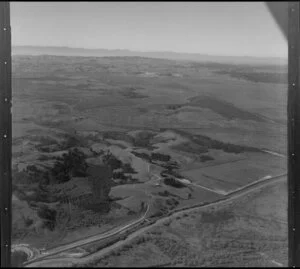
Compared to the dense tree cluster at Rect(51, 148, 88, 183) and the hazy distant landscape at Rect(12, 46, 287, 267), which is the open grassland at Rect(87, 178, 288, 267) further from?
the dense tree cluster at Rect(51, 148, 88, 183)

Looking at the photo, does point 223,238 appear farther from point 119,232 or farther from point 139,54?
point 139,54

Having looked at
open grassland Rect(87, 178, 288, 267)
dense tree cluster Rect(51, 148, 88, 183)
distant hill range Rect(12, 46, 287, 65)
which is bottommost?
open grassland Rect(87, 178, 288, 267)

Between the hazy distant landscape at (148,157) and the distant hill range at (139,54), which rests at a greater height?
the distant hill range at (139,54)

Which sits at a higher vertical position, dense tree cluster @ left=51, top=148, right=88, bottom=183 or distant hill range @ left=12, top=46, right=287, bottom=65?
distant hill range @ left=12, top=46, right=287, bottom=65

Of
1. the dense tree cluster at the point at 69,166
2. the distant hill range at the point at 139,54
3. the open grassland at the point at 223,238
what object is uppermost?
the distant hill range at the point at 139,54

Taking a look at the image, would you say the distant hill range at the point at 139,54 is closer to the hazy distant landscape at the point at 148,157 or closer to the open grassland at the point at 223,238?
the hazy distant landscape at the point at 148,157

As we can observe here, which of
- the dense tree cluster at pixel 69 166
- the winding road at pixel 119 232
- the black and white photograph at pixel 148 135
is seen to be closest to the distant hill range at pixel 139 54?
the black and white photograph at pixel 148 135

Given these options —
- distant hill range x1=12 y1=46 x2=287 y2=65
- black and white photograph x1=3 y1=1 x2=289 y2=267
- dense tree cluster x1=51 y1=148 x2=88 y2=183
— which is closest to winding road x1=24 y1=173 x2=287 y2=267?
black and white photograph x1=3 y1=1 x2=289 y2=267
